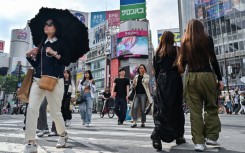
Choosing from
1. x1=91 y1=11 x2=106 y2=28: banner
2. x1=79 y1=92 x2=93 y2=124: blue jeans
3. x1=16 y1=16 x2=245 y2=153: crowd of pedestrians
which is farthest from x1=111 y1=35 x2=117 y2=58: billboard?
x1=16 y1=16 x2=245 y2=153: crowd of pedestrians

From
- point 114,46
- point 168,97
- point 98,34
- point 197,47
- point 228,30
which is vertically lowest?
point 168,97

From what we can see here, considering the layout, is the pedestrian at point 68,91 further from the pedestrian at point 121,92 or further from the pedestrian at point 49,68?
the pedestrian at point 49,68

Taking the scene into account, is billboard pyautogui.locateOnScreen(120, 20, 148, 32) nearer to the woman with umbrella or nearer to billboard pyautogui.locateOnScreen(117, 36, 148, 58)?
billboard pyautogui.locateOnScreen(117, 36, 148, 58)

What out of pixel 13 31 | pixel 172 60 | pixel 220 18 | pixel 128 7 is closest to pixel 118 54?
pixel 128 7

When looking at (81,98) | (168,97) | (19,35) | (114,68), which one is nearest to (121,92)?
(81,98)

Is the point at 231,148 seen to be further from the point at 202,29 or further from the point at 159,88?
the point at 202,29

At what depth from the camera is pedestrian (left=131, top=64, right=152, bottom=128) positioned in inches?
273

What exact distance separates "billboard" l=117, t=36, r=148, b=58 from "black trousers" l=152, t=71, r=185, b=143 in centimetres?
5745

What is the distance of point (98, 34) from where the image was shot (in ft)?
244

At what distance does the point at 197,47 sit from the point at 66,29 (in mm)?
1775

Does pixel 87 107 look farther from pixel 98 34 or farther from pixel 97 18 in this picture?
pixel 97 18

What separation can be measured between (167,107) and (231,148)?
0.96m

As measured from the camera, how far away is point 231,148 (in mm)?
3443

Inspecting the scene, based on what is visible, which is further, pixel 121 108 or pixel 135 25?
pixel 135 25
